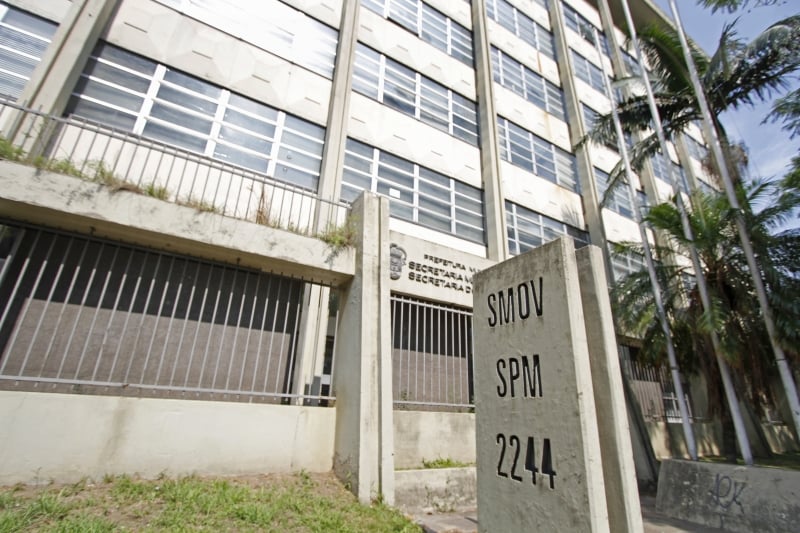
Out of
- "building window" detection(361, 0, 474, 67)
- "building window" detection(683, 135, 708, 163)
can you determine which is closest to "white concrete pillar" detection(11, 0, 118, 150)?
"building window" detection(361, 0, 474, 67)

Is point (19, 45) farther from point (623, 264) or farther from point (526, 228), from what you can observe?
point (623, 264)

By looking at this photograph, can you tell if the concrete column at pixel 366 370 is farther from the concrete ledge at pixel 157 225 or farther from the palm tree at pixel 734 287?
the palm tree at pixel 734 287

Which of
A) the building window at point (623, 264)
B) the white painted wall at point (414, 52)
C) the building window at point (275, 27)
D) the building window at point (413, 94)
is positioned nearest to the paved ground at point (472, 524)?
the building window at point (623, 264)

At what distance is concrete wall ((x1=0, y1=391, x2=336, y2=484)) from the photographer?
14.7 feet

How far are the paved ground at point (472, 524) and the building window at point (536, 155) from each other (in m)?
11.2

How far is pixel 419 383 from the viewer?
27.1 feet

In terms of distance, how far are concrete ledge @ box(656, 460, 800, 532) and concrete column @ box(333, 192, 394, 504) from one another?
591 cm

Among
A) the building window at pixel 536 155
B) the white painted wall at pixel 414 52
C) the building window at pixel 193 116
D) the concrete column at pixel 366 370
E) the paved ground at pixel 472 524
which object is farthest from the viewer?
the building window at pixel 536 155

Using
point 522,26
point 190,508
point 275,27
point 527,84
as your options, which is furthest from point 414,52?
point 190,508

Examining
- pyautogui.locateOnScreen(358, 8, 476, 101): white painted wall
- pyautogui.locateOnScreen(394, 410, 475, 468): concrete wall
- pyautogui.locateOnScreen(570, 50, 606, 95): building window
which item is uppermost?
pyautogui.locateOnScreen(570, 50, 606, 95): building window

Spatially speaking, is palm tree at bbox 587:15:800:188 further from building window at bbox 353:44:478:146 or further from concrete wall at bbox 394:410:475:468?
concrete wall at bbox 394:410:475:468

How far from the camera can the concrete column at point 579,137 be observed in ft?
50.3

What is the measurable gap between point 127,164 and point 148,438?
5349 mm

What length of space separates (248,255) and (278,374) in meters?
2.25
